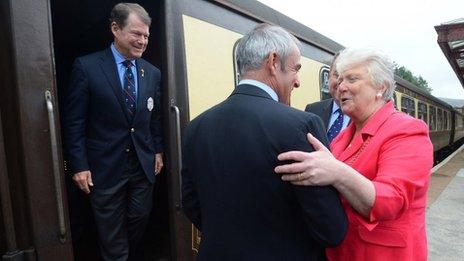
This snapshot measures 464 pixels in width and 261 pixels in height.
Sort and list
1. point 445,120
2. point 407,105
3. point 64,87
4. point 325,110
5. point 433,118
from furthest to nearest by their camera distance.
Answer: point 445,120 → point 433,118 → point 407,105 → point 64,87 → point 325,110

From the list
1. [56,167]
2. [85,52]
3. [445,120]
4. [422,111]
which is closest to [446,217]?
[85,52]

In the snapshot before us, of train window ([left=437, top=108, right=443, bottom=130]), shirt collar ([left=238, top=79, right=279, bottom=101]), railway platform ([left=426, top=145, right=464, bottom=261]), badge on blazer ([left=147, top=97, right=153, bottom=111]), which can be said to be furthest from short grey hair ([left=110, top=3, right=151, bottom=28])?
train window ([left=437, top=108, right=443, bottom=130])

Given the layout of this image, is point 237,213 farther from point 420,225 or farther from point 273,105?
point 420,225

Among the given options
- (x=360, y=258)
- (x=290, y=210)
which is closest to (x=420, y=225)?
(x=360, y=258)

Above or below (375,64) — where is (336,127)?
below

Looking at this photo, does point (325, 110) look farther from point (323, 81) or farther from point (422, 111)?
point (422, 111)

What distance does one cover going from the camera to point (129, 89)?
2.52 metres

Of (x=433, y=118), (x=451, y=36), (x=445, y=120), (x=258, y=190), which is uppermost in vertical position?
(x=451, y=36)

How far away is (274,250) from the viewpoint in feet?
4.66

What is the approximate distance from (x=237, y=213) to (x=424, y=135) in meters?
0.81

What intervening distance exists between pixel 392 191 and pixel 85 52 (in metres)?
2.84

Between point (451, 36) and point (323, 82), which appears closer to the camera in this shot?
point (323, 82)

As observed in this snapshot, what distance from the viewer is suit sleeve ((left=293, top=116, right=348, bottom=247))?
1.32 metres

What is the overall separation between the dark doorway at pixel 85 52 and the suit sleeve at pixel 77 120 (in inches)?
27.2
